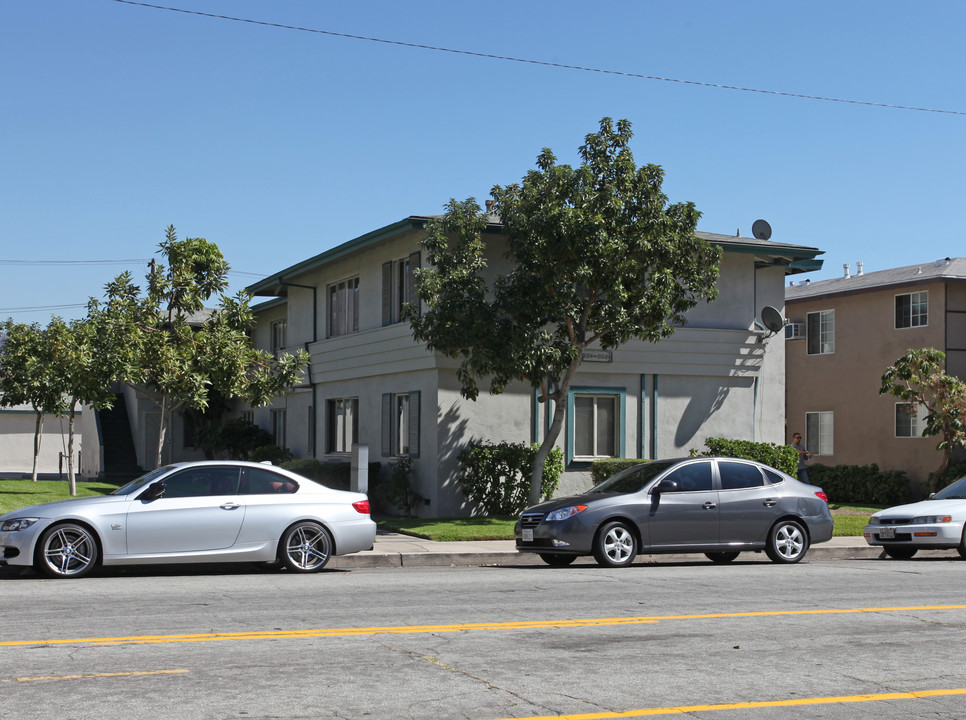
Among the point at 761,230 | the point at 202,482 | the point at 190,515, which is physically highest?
the point at 761,230

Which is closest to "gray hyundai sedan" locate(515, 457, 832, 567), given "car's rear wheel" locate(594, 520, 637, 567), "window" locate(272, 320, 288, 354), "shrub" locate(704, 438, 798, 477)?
"car's rear wheel" locate(594, 520, 637, 567)

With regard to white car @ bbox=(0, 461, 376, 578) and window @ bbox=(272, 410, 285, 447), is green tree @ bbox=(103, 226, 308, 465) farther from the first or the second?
window @ bbox=(272, 410, 285, 447)

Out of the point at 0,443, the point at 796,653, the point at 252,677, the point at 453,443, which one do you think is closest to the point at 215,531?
the point at 252,677

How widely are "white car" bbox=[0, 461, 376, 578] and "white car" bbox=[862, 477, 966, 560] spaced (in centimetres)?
828

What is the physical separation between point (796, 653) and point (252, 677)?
4059 mm

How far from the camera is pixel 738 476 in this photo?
15.8m

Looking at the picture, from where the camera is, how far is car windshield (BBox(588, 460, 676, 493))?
15.5 m

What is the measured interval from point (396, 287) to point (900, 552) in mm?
11332

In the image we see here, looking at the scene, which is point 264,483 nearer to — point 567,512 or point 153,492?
point 153,492

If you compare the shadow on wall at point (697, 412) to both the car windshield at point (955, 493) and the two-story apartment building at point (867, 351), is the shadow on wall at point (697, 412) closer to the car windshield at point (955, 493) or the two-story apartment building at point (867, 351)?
the car windshield at point (955, 493)

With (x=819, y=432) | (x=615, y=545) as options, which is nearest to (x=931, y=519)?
(x=615, y=545)

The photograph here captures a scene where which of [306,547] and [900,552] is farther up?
[306,547]

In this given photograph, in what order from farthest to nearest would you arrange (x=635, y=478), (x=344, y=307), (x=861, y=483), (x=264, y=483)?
(x=861, y=483)
(x=344, y=307)
(x=635, y=478)
(x=264, y=483)

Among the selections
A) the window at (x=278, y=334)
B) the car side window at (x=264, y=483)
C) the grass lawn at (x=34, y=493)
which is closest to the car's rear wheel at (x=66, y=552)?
the car side window at (x=264, y=483)
